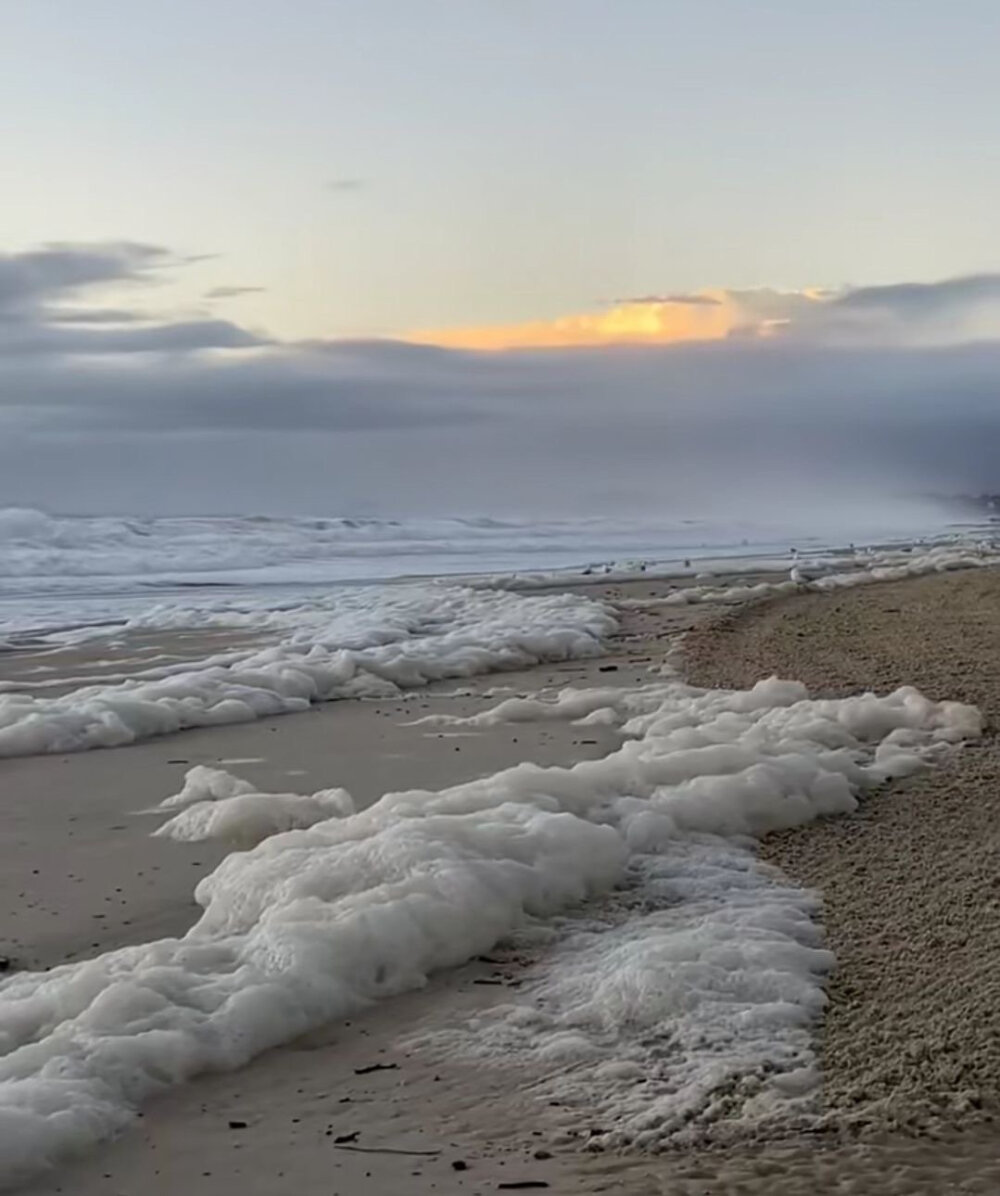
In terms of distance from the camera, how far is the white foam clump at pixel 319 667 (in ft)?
26.2

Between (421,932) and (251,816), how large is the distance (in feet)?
5.68

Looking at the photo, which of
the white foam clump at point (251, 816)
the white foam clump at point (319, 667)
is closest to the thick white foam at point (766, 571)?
the white foam clump at point (319, 667)

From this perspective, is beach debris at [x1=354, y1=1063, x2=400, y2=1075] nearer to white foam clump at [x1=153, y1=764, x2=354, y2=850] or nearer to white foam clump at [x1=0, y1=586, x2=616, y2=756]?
white foam clump at [x1=153, y1=764, x2=354, y2=850]

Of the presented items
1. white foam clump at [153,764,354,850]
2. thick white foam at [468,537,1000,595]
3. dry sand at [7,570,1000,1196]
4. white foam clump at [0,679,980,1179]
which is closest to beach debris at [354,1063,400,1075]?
dry sand at [7,570,1000,1196]

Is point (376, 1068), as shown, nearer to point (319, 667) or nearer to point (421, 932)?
point (421, 932)

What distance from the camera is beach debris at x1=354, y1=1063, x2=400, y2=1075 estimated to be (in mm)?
3301

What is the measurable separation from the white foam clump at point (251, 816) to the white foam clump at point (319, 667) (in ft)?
7.12

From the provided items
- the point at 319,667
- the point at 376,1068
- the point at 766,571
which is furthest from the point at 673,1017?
the point at 766,571

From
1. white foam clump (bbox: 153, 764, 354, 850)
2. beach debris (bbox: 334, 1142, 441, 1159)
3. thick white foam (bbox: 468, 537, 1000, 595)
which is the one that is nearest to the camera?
beach debris (bbox: 334, 1142, 441, 1159)

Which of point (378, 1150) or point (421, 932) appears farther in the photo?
point (421, 932)

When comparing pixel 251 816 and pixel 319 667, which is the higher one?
pixel 319 667

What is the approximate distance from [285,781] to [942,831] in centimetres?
310

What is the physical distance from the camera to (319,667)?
9.61m

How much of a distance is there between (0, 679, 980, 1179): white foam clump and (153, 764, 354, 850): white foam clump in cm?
55
